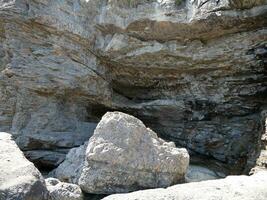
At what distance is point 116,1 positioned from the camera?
10.1 metres

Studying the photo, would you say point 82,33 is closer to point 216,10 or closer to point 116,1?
point 116,1

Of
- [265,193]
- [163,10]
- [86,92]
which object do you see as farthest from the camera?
[86,92]

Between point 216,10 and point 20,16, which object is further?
point 20,16

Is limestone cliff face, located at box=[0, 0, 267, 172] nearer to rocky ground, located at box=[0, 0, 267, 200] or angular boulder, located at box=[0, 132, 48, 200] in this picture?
rocky ground, located at box=[0, 0, 267, 200]

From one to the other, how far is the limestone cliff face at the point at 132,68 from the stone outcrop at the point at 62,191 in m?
3.12

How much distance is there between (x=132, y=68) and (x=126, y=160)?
13.1ft

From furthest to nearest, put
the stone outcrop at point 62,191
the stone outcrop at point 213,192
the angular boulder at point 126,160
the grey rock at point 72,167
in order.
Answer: the grey rock at point 72,167
the angular boulder at point 126,160
the stone outcrop at point 62,191
the stone outcrop at point 213,192

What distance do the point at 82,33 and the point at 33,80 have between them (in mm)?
1827

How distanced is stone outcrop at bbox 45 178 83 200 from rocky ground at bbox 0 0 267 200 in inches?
106

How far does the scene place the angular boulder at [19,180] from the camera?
5824mm

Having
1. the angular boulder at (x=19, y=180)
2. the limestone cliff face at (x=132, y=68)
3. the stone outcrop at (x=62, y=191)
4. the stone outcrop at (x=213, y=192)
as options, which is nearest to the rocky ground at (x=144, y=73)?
the limestone cliff face at (x=132, y=68)

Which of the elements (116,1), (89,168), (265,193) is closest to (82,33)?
(116,1)

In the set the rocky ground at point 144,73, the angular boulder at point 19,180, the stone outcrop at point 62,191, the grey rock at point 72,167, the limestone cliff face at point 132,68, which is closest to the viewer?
the angular boulder at point 19,180

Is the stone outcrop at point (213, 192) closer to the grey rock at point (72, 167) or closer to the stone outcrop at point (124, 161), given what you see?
the stone outcrop at point (124, 161)
